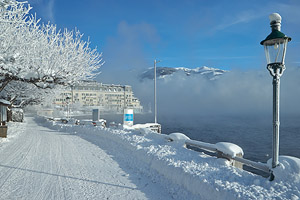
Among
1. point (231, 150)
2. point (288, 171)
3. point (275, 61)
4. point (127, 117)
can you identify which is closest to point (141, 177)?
point (231, 150)

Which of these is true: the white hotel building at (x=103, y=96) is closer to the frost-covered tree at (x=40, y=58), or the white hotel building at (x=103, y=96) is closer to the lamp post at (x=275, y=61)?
the frost-covered tree at (x=40, y=58)

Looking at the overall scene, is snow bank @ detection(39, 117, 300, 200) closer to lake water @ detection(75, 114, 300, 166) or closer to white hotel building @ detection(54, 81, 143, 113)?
lake water @ detection(75, 114, 300, 166)

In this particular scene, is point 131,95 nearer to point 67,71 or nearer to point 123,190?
point 67,71

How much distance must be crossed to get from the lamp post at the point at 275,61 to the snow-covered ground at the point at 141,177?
2.16 feet

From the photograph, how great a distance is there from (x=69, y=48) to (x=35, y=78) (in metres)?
4.40

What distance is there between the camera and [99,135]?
1945 centimetres

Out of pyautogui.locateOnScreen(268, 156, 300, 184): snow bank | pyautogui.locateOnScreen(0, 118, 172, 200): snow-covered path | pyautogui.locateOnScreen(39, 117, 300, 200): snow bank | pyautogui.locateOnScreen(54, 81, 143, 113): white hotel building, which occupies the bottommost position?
pyautogui.locateOnScreen(0, 118, 172, 200): snow-covered path

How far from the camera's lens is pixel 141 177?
8164 millimetres

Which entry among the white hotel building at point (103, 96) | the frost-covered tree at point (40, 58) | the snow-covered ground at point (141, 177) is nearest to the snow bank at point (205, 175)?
the snow-covered ground at point (141, 177)

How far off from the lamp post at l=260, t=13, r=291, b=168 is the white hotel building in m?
148

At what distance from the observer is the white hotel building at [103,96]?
154750 mm

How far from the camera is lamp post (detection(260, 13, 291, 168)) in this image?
5906 mm

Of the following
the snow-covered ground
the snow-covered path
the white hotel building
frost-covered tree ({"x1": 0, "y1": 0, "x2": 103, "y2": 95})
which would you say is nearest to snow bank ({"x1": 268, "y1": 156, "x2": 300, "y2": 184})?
the snow-covered ground

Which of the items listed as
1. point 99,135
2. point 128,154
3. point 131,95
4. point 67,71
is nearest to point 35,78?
point 67,71
